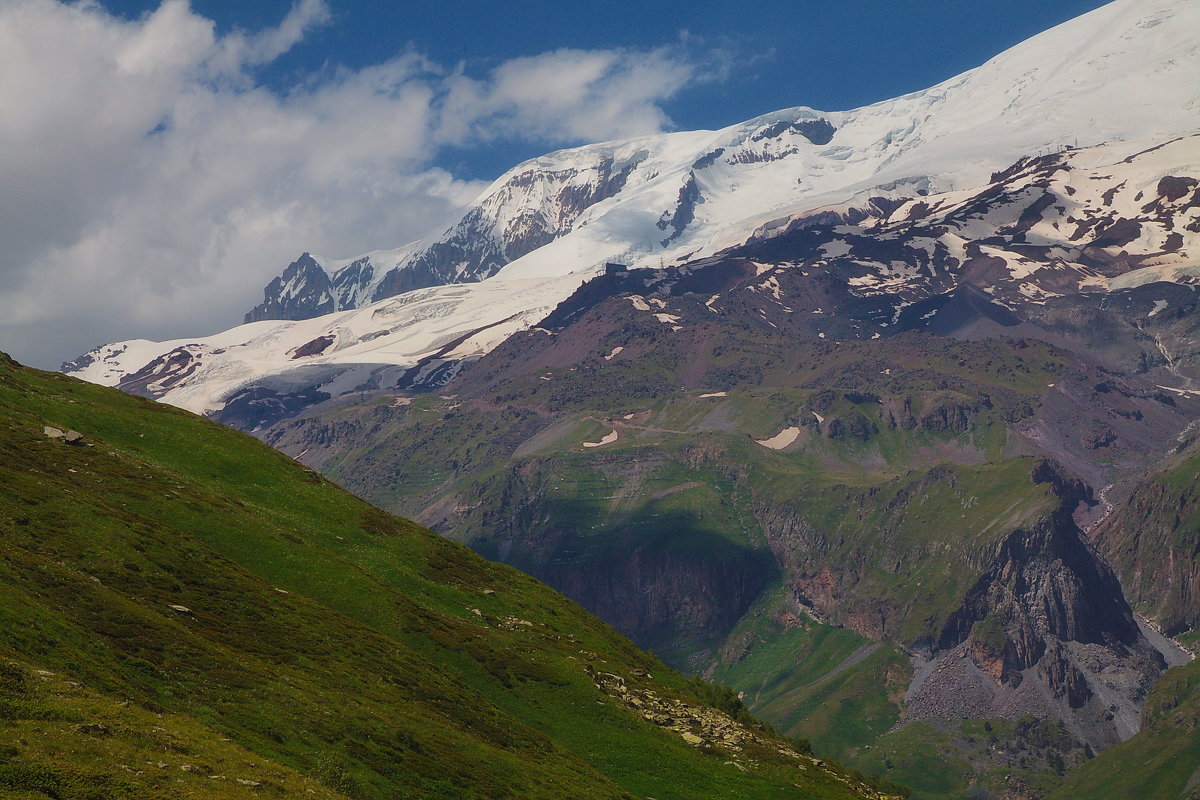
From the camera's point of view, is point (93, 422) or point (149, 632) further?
point (93, 422)

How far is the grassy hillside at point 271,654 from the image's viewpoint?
59844 mm

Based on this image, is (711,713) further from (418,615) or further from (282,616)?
(282,616)

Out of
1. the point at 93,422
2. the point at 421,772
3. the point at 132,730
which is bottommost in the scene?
the point at 421,772

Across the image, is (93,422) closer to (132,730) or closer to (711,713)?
(711,713)

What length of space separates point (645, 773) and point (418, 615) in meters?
26.5

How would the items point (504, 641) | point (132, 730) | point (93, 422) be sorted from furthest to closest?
point (93, 422) → point (504, 641) → point (132, 730)

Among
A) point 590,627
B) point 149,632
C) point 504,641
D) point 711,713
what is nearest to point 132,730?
point 149,632

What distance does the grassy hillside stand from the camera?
59844mm

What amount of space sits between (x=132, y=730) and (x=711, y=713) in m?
83.7

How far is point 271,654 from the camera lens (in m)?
88.4

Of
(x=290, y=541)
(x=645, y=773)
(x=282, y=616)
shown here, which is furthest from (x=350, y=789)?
(x=290, y=541)

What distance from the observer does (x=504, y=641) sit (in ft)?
411

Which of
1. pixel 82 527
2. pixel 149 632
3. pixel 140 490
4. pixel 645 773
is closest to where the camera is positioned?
pixel 149 632

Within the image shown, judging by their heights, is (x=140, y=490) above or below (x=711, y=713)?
above
